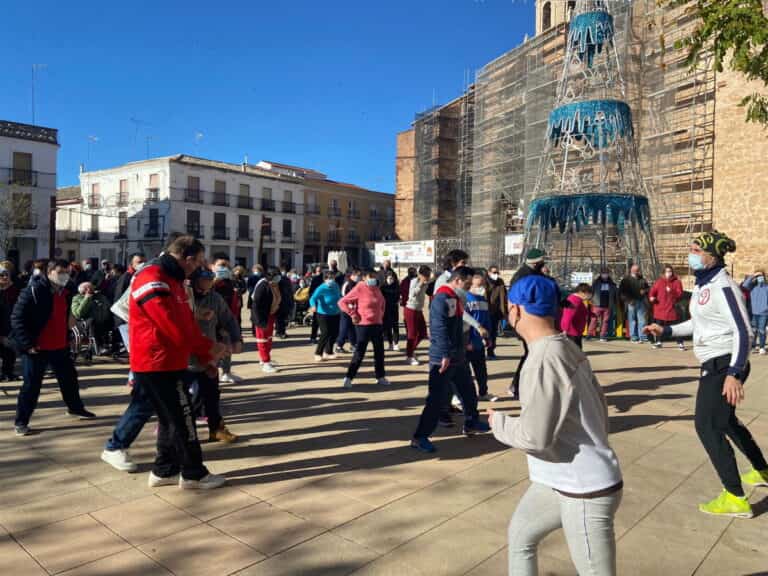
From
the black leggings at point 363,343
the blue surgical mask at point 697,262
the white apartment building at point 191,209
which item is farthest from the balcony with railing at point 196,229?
the blue surgical mask at point 697,262

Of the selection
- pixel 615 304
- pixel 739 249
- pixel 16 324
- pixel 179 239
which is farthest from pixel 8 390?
pixel 739 249

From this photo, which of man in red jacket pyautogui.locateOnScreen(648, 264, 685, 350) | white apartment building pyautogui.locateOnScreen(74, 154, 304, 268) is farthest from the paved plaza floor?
white apartment building pyautogui.locateOnScreen(74, 154, 304, 268)

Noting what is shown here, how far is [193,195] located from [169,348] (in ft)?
135

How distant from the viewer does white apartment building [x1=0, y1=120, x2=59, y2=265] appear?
30797 mm

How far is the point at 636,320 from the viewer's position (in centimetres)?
1291

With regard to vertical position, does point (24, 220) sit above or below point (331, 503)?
above

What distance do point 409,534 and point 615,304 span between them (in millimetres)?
11430

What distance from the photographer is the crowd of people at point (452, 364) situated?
1.91m

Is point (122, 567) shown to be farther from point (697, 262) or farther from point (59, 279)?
point (697, 262)

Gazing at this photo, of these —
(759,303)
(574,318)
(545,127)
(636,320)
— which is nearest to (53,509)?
(574,318)

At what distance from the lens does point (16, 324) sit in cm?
508

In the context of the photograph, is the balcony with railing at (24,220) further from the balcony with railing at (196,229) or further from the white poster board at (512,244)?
the white poster board at (512,244)

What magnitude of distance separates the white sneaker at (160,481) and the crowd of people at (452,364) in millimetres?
16

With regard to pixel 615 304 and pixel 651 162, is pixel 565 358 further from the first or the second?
pixel 651 162
